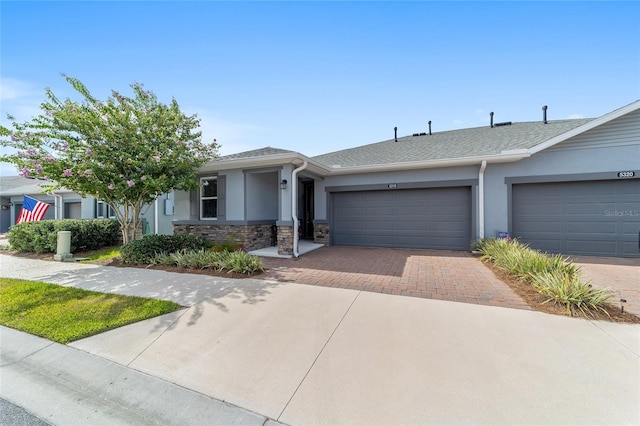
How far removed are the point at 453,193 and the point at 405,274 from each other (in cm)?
488

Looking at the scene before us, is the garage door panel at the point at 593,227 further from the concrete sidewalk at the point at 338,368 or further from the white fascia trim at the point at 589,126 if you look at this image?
the concrete sidewalk at the point at 338,368

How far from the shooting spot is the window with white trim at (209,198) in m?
9.71

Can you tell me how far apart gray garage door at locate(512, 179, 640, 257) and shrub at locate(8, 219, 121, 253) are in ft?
50.4

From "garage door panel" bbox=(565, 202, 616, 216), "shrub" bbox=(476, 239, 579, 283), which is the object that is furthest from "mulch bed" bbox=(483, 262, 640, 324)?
"garage door panel" bbox=(565, 202, 616, 216)

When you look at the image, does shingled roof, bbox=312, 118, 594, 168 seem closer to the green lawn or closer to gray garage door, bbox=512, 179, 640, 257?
gray garage door, bbox=512, 179, 640, 257

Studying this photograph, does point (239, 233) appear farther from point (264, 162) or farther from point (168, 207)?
point (168, 207)

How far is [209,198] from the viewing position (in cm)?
977

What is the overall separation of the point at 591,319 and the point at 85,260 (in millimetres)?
11898

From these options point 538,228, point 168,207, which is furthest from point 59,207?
point 538,228

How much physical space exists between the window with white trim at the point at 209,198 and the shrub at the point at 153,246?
160 centimetres

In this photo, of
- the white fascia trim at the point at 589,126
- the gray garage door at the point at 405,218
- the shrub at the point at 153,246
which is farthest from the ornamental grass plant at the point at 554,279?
the shrub at the point at 153,246

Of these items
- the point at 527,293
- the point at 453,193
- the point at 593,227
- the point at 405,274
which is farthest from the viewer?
the point at 453,193

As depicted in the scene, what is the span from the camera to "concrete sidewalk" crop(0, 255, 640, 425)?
2049 millimetres

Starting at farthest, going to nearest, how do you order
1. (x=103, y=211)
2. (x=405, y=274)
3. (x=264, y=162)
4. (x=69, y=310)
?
(x=103, y=211)
(x=264, y=162)
(x=405, y=274)
(x=69, y=310)
